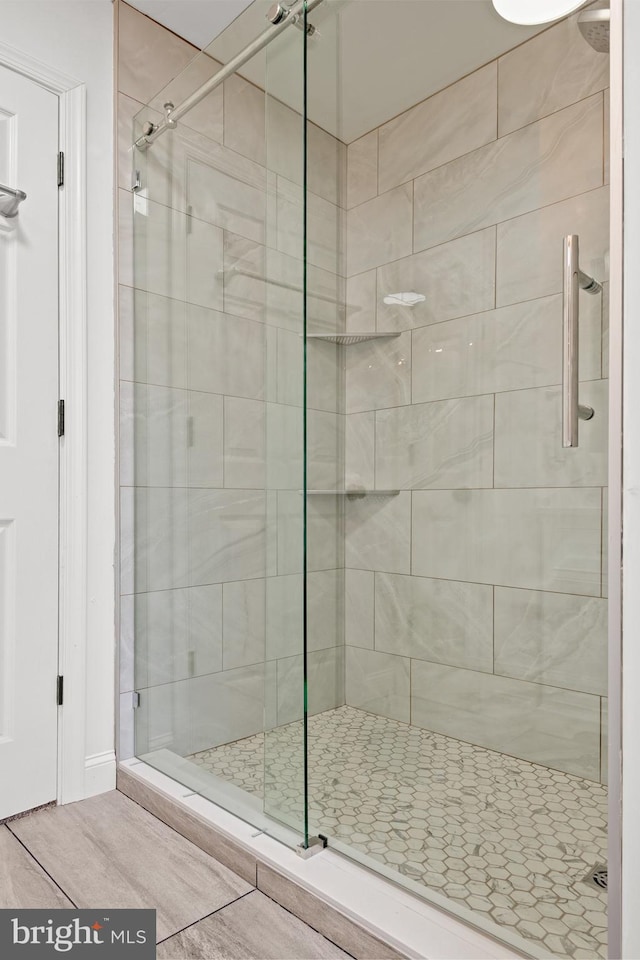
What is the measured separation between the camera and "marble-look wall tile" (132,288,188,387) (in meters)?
1.72

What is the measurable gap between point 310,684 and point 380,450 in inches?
24.5

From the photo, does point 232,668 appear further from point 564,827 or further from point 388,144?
point 388,144

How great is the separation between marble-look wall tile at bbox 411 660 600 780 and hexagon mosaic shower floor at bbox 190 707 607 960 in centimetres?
3

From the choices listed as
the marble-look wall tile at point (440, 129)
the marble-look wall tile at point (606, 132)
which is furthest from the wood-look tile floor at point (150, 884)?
Result: the marble-look wall tile at point (440, 129)

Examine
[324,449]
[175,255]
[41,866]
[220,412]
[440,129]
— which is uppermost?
[440,129]

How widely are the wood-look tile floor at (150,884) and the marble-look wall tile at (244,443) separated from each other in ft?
2.78

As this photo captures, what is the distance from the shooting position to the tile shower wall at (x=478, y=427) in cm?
134

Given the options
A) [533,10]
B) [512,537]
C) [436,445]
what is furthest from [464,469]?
[533,10]

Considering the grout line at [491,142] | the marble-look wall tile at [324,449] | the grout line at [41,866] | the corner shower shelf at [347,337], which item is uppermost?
the grout line at [491,142]

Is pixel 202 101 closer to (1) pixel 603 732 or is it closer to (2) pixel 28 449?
(2) pixel 28 449

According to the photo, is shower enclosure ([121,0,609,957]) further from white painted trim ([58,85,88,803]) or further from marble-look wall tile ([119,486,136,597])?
white painted trim ([58,85,88,803])

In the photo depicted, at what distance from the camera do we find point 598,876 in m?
1.14

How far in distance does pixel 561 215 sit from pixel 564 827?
127 cm

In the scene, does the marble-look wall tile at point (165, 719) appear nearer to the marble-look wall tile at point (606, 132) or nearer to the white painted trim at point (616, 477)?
the white painted trim at point (616, 477)
